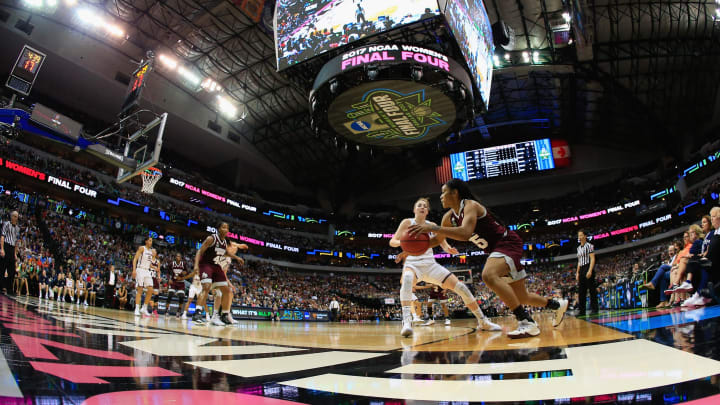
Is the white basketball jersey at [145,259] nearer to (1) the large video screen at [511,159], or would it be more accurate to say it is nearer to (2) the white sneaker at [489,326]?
(2) the white sneaker at [489,326]

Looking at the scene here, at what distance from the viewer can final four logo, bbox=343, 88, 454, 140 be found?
1482 centimetres

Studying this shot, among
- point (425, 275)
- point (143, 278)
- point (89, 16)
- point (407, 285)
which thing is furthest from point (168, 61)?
point (425, 275)

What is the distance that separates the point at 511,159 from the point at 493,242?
32032mm

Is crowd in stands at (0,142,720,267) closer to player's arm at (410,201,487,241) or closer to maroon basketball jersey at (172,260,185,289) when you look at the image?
maroon basketball jersey at (172,260,185,289)

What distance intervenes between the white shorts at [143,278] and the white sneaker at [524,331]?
29.8 ft

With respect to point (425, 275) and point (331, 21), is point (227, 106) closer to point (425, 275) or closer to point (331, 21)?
point (331, 21)

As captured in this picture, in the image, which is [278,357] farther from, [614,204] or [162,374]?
[614,204]

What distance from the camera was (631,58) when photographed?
2259cm

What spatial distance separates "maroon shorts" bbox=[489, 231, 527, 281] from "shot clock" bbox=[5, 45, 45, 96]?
48.0 ft

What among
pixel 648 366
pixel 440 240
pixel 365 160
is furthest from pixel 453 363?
pixel 365 160

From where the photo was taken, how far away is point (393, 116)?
1611cm

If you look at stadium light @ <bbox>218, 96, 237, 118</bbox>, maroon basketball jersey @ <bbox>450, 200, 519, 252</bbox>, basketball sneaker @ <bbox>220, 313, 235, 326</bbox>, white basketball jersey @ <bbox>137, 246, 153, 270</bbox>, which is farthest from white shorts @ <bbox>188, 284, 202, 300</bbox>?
stadium light @ <bbox>218, 96, 237, 118</bbox>

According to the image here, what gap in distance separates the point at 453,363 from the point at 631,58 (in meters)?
27.1

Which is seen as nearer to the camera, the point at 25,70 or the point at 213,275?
the point at 213,275
